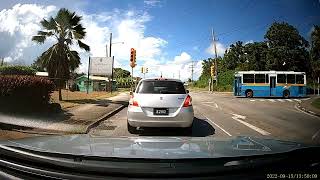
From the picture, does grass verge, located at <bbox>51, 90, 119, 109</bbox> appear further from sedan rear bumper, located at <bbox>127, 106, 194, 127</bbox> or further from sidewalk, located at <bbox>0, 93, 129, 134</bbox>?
sedan rear bumper, located at <bbox>127, 106, 194, 127</bbox>

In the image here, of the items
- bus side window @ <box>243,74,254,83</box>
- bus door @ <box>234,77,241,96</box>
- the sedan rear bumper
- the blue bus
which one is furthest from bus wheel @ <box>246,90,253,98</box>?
the sedan rear bumper

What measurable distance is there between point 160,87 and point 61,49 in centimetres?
1476

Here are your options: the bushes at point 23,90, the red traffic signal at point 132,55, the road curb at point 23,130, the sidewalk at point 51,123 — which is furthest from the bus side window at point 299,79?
the road curb at point 23,130

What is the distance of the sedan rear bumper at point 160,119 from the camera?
1016 centimetres

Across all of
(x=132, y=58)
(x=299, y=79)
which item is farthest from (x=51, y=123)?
(x=299, y=79)

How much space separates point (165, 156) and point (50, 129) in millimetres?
8965

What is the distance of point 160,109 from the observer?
401 inches

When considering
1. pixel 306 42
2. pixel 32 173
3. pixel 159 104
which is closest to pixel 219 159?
pixel 32 173

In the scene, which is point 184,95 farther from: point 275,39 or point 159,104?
point 275,39

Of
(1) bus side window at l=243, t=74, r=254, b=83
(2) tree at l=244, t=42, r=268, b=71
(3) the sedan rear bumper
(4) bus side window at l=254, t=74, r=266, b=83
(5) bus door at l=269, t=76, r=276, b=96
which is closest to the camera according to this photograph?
(3) the sedan rear bumper

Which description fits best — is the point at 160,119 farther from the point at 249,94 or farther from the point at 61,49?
the point at 249,94

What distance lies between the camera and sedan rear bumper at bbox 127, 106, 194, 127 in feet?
33.3

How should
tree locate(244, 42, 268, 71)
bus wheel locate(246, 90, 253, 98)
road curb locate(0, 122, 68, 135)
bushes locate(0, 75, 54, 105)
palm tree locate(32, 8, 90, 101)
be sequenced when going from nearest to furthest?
road curb locate(0, 122, 68, 135)
bushes locate(0, 75, 54, 105)
tree locate(244, 42, 268, 71)
palm tree locate(32, 8, 90, 101)
bus wheel locate(246, 90, 253, 98)

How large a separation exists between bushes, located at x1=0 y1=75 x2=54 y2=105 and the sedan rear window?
550 cm
